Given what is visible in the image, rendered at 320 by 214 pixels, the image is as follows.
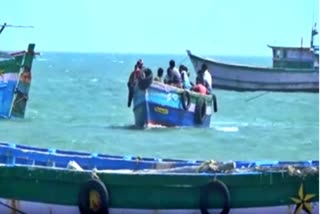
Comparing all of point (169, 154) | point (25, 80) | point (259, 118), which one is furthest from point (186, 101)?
A: point (259, 118)

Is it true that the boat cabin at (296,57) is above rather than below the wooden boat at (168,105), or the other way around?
above

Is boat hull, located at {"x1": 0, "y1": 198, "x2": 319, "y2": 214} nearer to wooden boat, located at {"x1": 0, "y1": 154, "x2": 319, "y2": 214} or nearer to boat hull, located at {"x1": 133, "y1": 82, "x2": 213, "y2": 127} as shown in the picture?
wooden boat, located at {"x1": 0, "y1": 154, "x2": 319, "y2": 214}

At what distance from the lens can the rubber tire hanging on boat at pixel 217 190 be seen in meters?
10.2

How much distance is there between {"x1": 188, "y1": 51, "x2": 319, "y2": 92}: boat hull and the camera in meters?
46.5

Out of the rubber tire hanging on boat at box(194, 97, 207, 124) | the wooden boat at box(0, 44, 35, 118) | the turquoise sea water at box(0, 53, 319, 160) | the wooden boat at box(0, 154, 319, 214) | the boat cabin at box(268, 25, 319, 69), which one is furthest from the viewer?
the boat cabin at box(268, 25, 319, 69)

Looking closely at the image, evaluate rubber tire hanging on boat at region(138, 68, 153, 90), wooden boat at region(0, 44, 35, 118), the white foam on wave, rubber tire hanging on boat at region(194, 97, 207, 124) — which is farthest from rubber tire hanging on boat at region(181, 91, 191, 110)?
wooden boat at region(0, 44, 35, 118)

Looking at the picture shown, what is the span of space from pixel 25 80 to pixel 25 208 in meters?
16.6

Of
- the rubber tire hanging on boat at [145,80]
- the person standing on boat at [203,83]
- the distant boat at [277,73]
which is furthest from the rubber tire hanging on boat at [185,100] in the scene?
the distant boat at [277,73]

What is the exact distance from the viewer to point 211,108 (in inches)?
996

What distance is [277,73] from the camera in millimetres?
46281

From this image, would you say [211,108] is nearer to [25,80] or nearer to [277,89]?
[25,80]

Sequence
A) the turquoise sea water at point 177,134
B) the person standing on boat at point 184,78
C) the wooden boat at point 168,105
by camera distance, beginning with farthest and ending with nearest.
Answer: the person standing on boat at point 184,78
the wooden boat at point 168,105
the turquoise sea water at point 177,134

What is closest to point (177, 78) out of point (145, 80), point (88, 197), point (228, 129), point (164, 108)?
point (164, 108)

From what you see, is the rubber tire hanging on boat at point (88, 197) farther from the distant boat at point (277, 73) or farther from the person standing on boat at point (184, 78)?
the distant boat at point (277, 73)
